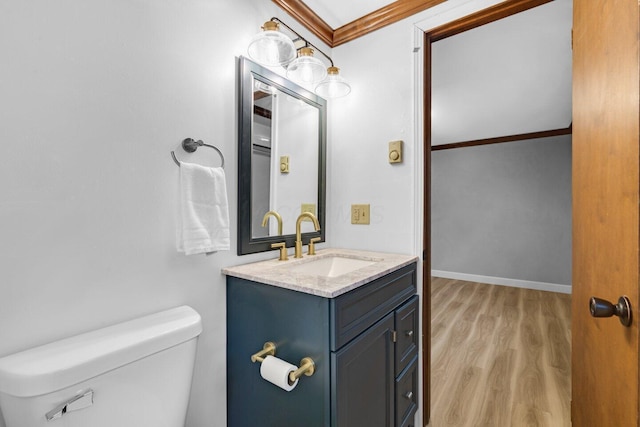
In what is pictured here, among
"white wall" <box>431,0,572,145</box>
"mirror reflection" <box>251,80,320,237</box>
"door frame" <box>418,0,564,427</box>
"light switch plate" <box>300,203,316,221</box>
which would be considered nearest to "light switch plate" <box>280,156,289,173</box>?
"mirror reflection" <box>251,80,320,237</box>

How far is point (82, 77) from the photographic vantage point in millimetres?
853

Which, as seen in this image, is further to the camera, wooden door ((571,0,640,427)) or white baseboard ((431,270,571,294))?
white baseboard ((431,270,571,294))

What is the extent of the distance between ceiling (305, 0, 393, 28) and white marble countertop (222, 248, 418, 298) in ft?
4.63

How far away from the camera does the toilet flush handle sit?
0.66 meters

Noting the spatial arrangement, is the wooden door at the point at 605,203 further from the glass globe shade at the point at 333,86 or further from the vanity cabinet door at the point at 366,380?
the glass globe shade at the point at 333,86

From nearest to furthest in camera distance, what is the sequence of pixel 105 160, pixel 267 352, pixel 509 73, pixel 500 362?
pixel 105 160 < pixel 267 352 < pixel 500 362 < pixel 509 73

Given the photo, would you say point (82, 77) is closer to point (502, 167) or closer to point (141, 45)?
point (141, 45)

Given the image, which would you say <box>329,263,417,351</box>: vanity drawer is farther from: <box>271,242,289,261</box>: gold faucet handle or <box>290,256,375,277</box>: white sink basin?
<box>271,242,289,261</box>: gold faucet handle

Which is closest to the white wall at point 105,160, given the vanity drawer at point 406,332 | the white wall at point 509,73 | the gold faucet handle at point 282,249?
the gold faucet handle at point 282,249

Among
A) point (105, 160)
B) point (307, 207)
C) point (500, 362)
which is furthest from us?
point (500, 362)

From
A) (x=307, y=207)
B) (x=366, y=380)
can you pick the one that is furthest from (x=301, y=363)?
(x=307, y=207)

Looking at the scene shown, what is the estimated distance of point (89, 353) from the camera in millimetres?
728

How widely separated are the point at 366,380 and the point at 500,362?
1684 mm

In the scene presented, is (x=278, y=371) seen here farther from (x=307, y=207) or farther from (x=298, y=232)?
(x=307, y=207)
